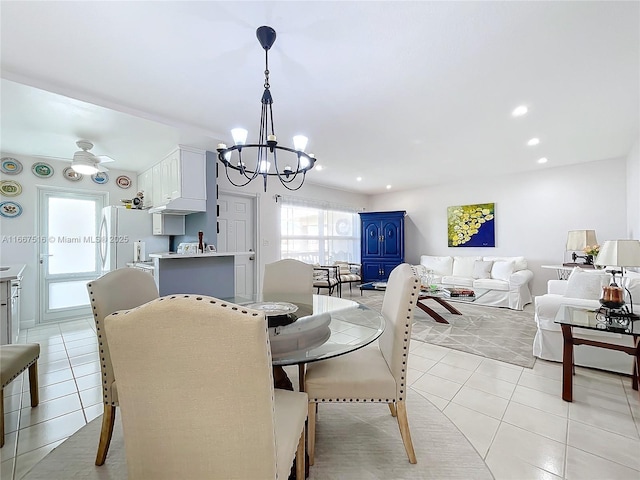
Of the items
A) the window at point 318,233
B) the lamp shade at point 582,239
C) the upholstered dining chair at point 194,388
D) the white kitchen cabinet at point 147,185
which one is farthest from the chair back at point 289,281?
the lamp shade at point 582,239

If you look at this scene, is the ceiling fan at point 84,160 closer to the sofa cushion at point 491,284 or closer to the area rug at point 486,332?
the area rug at point 486,332

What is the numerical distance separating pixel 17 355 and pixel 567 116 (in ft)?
16.6

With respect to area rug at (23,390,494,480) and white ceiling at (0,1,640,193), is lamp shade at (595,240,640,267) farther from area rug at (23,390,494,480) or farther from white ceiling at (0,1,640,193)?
area rug at (23,390,494,480)

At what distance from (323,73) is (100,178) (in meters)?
4.15

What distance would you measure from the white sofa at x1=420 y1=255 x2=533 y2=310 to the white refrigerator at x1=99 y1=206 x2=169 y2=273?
4857 mm

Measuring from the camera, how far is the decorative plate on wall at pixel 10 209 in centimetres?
375

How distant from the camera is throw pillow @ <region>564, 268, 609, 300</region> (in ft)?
8.88

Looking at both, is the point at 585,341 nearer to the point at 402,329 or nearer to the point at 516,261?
the point at 402,329

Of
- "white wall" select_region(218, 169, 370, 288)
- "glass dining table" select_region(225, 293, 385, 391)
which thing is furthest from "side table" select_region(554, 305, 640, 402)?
"white wall" select_region(218, 169, 370, 288)

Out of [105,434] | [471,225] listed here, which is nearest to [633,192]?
[471,225]

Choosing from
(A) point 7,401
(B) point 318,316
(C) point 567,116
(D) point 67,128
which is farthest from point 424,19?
(A) point 7,401

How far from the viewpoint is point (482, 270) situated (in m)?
5.29

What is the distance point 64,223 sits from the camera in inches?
169

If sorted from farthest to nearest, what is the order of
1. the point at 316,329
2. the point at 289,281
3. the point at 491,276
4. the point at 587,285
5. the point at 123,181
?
the point at 491,276
the point at 123,181
the point at 587,285
the point at 289,281
the point at 316,329
